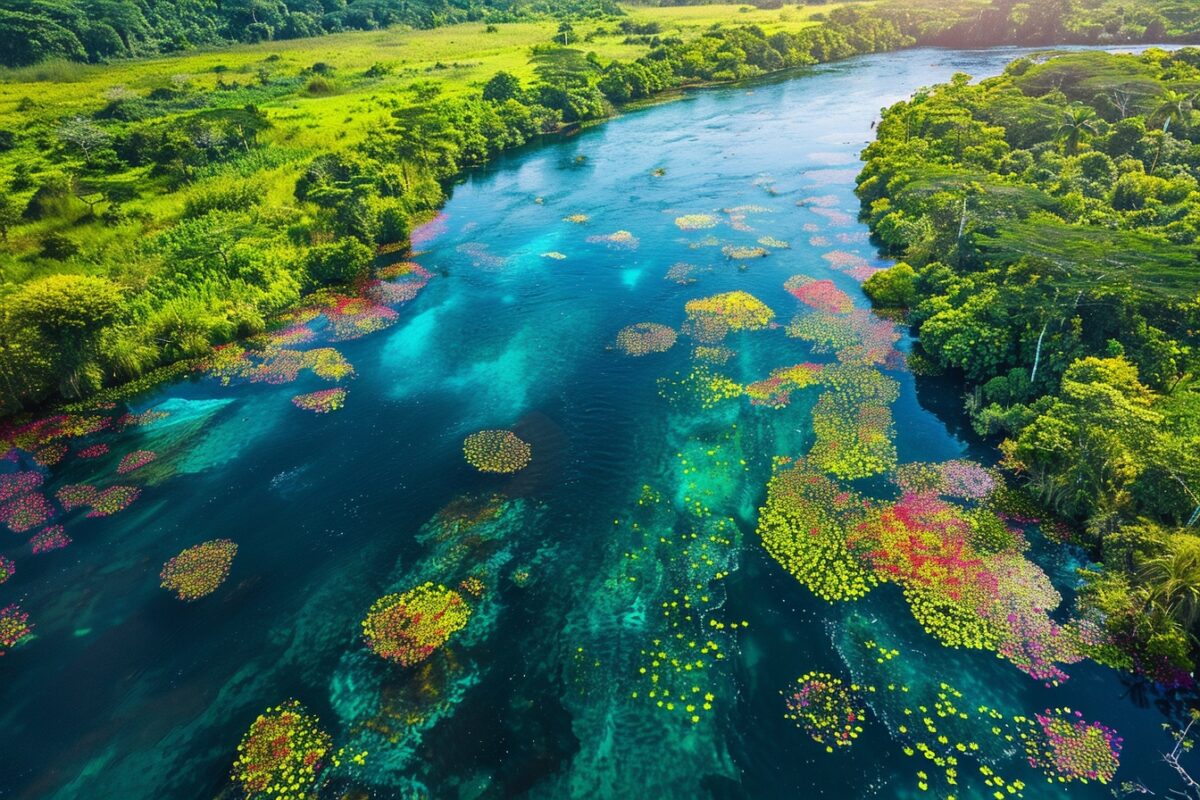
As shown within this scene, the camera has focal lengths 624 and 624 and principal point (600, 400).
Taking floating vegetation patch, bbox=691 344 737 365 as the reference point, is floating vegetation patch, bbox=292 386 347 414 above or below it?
above

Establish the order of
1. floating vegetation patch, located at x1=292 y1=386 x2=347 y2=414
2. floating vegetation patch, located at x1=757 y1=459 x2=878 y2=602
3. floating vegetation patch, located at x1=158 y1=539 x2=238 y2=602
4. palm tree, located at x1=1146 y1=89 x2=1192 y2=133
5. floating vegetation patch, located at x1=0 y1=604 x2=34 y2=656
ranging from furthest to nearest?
palm tree, located at x1=1146 y1=89 x2=1192 y2=133 → floating vegetation patch, located at x1=292 y1=386 x2=347 y2=414 → floating vegetation patch, located at x1=158 y1=539 x2=238 y2=602 → floating vegetation patch, located at x1=757 y1=459 x2=878 y2=602 → floating vegetation patch, located at x1=0 y1=604 x2=34 y2=656

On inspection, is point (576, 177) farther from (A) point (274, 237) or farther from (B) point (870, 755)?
(B) point (870, 755)

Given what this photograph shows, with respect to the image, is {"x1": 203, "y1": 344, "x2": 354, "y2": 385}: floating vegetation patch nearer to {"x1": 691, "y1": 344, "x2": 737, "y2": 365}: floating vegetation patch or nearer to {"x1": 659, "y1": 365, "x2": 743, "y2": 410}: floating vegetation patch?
{"x1": 659, "y1": 365, "x2": 743, "y2": 410}: floating vegetation patch

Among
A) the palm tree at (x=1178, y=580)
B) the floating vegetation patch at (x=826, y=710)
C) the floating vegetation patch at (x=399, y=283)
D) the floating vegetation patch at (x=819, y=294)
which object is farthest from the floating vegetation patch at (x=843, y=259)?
the floating vegetation patch at (x=826, y=710)

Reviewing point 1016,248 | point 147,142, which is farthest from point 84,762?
point 147,142

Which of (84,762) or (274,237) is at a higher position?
(274,237)

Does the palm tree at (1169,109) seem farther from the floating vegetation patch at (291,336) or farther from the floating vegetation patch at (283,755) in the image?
the floating vegetation patch at (283,755)

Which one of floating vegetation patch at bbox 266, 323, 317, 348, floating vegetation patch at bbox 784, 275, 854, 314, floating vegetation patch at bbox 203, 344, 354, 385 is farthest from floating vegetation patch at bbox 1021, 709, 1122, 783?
floating vegetation patch at bbox 266, 323, 317, 348
